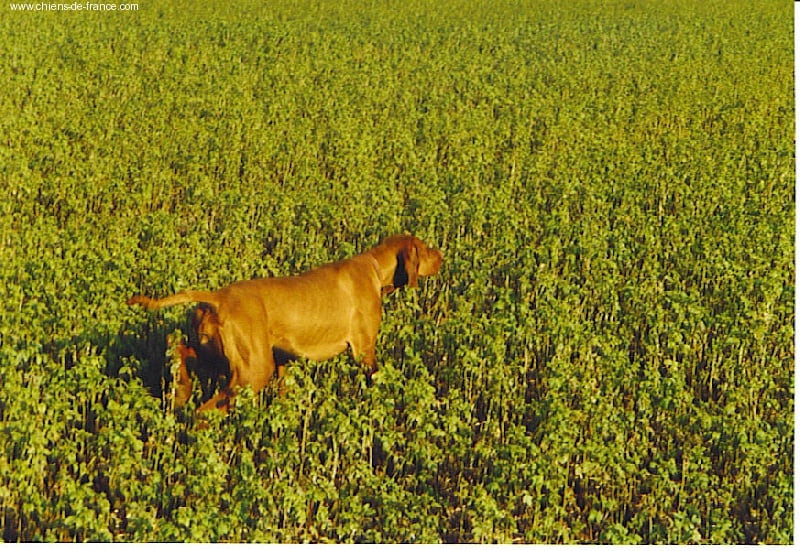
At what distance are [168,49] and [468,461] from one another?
46.6ft

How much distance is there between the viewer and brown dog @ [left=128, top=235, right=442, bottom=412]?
688cm

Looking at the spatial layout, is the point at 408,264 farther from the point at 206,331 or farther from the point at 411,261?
the point at 206,331

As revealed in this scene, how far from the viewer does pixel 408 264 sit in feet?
25.9

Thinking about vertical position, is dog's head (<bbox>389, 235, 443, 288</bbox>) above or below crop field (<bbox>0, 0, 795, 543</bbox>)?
above

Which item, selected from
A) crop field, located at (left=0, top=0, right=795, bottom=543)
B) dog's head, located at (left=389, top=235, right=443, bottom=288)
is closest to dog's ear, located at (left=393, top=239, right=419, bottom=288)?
dog's head, located at (left=389, top=235, right=443, bottom=288)

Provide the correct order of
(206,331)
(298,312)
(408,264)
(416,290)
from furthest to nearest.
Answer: (416,290) → (408,264) → (298,312) → (206,331)

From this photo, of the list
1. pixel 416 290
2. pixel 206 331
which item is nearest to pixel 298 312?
pixel 206 331

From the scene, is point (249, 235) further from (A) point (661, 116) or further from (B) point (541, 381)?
(A) point (661, 116)

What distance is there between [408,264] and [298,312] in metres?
1.03

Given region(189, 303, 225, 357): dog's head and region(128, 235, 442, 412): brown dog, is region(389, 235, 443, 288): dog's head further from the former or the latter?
region(189, 303, 225, 357): dog's head

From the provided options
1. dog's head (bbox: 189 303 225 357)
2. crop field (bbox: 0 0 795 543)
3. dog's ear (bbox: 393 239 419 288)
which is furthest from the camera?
dog's ear (bbox: 393 239 419 288)

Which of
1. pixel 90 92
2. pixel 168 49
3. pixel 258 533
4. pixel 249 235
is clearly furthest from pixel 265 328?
pixel 168 49

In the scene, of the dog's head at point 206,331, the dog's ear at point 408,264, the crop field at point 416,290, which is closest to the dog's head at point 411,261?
the dog's ear at point 408,264

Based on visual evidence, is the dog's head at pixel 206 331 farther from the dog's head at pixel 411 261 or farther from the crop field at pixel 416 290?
the dog's head at pixel 411 261
